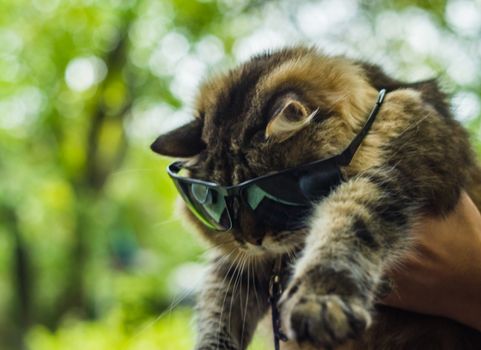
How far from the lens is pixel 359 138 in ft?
4.31

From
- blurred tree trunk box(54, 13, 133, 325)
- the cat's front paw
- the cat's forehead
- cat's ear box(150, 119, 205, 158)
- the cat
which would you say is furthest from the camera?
blurred tree trunk box(54, 13, 133, 325)

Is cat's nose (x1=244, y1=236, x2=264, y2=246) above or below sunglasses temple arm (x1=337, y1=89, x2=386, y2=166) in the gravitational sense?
below

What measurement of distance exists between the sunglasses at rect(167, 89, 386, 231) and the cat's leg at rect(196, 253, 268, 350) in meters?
0.28

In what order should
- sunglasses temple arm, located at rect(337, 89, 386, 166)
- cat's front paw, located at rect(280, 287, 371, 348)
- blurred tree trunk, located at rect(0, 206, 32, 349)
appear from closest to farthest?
1. cat's front paw, located at rect(280, 287, 371, 348)
2. sunglasses temple arm, located at rect(337, 89, 386, 166)
3. blurred tree trunk, located at rect(0, 206, 32, 349)

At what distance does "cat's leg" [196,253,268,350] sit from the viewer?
1.60m

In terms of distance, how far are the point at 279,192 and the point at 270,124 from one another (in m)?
0.16

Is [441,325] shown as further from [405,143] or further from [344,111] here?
[344,111]

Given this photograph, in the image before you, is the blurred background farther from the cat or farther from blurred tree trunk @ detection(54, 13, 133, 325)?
the cat

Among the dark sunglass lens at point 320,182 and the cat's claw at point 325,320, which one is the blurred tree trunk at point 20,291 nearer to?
the dark sunglass lens at point 320,182

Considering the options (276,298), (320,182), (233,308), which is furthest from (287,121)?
(233,308)

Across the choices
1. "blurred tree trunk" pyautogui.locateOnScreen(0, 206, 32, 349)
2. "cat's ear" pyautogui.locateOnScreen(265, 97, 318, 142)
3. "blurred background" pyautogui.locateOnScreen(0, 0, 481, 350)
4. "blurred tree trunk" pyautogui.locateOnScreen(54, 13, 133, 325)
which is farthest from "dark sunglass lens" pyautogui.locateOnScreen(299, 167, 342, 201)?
"blurred tree trunk" pyautogui.locateOnScreen(0, 206, 32, 349)

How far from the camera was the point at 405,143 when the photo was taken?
4.50ft

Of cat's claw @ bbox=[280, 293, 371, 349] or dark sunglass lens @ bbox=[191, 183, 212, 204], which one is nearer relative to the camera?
cat's claw @ bbox=[280, 293, 371, 349]

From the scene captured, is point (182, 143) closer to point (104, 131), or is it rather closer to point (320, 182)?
point (320, 182)
